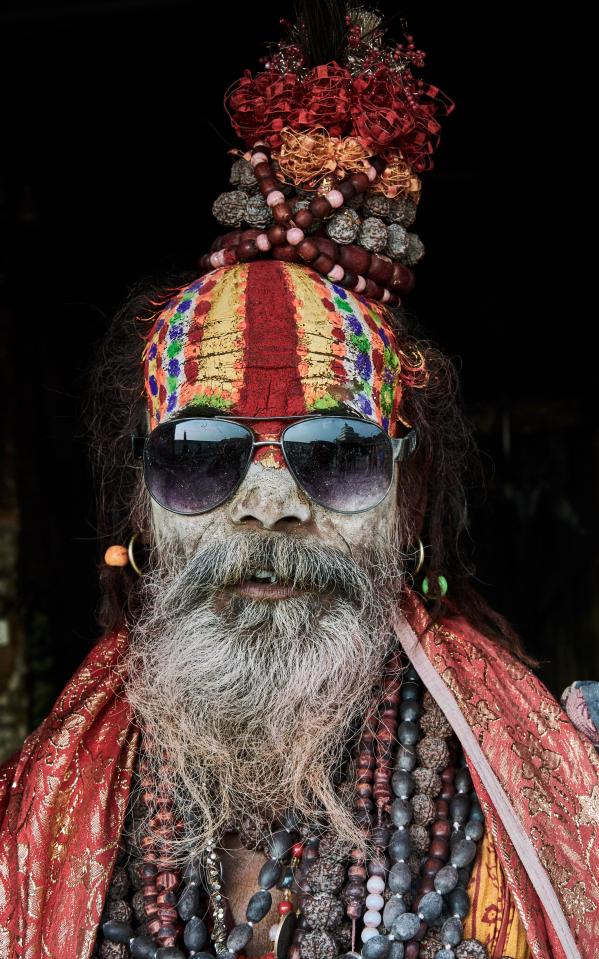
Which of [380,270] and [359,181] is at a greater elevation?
[359,181]

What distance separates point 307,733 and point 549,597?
6.99 feet

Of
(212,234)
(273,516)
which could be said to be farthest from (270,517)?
(212,234)

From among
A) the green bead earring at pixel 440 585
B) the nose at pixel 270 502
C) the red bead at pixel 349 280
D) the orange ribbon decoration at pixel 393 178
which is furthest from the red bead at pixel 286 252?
the green bead earring at pixel 440 585

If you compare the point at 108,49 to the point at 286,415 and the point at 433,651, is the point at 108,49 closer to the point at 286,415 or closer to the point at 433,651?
the point at 286,415

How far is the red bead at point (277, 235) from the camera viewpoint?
6.69 ft

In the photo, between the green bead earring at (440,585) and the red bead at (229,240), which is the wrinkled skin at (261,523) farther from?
the red bead at (229,240)

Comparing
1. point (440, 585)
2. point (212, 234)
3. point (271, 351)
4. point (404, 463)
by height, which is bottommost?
point (440, 585)

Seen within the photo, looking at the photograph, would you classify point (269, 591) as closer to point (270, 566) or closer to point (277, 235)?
point (270, 566)

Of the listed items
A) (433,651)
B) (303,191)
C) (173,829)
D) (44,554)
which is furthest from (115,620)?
(44,554)

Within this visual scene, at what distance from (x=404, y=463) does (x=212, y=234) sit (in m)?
1.96

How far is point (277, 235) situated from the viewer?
204 centimetres

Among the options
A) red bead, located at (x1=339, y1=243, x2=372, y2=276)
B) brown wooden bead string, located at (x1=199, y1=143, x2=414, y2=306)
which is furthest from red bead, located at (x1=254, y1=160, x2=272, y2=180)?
red bead, located at (x1=339, y1=243, x2=372, y2=276)

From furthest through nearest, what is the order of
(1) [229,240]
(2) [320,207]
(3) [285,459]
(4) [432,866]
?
(1) [229,240], (2) [320,207], (3) [285,459], (4) [432,866]

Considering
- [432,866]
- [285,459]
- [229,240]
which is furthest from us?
[229,240]
